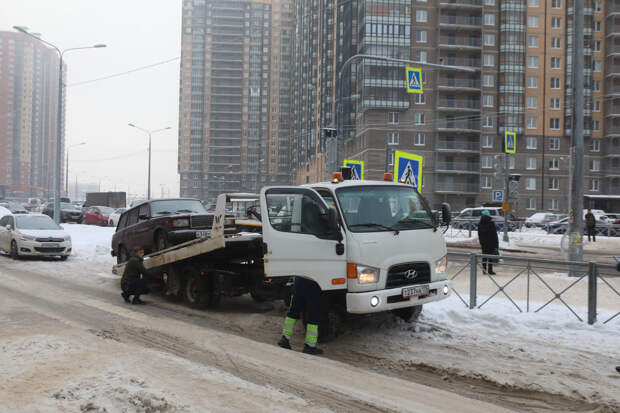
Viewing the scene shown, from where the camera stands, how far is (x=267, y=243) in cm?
741

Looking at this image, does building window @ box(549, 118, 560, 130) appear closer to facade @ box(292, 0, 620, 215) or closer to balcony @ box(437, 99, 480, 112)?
facade @ box(292, 0, 620, 215)

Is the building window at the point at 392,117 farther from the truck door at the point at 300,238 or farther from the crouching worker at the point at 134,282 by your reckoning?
the truck door at the point at 300,238

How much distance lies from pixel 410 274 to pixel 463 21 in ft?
223

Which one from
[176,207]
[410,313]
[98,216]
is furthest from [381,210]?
[98,216]

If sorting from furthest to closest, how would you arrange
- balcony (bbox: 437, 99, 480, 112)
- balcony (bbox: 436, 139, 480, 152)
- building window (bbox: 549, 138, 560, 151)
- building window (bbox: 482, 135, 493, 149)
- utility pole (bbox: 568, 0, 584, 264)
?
building window (bbox: 482, 135, 493, 149), building window (bbox: 549, 138, 560, 151), balcony (bbox: 437, 99, 480, 112), balcony (bbox: 436, 139, 480, 152), utility pole (bbox: 568, 0, 584, 264)

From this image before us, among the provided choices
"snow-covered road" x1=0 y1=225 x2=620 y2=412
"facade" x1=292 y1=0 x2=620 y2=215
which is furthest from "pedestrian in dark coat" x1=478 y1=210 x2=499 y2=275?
"facade" x1=292 y1=0 x2=620 y2=215

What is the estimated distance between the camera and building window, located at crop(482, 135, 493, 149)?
228 ft

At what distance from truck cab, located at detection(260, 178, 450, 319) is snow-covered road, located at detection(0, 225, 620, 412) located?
0.78 m

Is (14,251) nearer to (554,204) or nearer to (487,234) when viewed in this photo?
(487,234)

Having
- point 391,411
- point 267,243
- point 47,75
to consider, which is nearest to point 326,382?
point 391,411

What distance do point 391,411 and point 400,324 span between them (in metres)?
3.41

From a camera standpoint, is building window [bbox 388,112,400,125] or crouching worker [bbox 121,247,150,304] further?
building window [bbox 388,112,400,125]

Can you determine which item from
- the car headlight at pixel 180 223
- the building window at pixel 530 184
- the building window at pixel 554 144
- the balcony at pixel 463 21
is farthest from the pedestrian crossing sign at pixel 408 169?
the building window at pixel 554 144

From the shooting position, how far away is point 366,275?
674cm
